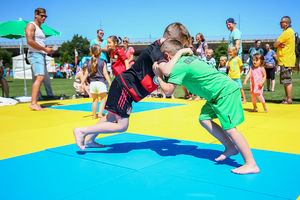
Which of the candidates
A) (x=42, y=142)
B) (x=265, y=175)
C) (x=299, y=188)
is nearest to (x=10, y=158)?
(x=42, y=142)

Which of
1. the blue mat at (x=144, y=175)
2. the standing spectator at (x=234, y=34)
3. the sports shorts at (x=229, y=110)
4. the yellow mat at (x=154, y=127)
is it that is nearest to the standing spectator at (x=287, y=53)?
the yellow mat at (x=154, y=127)

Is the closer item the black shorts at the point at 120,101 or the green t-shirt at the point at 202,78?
the green t-shirt at the point at 202,78

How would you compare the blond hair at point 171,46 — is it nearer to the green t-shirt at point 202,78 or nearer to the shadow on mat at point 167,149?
the green t-shirt at point 202,78

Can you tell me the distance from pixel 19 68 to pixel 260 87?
1357 inches

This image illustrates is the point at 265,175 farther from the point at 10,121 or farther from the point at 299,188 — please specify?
the point at 10,121

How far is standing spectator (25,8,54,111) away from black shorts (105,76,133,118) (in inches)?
183

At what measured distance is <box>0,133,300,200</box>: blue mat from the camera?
7.82 ft

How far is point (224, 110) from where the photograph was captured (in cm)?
290

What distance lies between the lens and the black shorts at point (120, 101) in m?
3.39

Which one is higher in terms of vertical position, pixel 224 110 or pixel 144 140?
pixel 224 110

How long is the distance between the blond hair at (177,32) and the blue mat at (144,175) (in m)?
1.42

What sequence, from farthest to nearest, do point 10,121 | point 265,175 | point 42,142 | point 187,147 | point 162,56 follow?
point 10,121 → point 42,142 → point 187,147 → point 162,56 → point 265,175

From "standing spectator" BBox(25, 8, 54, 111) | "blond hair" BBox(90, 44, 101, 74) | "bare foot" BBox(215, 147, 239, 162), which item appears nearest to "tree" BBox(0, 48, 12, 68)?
"standing spectator" BBox(25, 8, 54, 111)

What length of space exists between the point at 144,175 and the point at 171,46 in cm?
136
